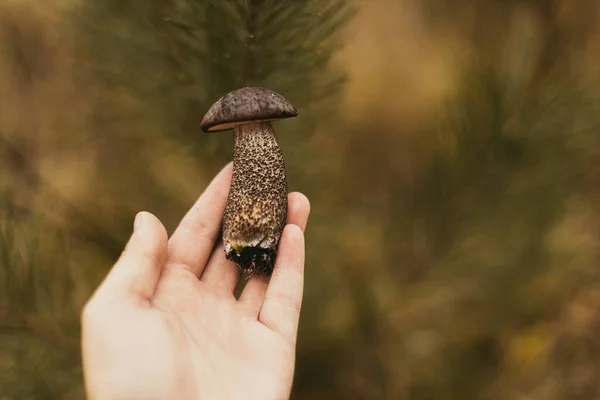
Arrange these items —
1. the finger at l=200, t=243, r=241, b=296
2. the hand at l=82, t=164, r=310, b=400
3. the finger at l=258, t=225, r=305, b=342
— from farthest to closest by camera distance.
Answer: the finger at l=200, t=243, r=241, b=296
the finger at l=258, t=225, r=305, b=342
the hand at l=82, t=164, r=310, b=400

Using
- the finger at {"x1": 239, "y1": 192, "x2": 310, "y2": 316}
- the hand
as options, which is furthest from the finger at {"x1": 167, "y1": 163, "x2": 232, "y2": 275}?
the finger at {"x1": 239, "y1": 192, "x2": 310, "y2": 316}

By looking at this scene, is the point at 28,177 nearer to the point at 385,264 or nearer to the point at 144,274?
the point at 144,274

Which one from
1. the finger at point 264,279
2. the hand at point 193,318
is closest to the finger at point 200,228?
the hand at point 193,318

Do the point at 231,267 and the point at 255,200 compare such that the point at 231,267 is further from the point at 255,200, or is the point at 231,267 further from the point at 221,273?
the point at 255,200

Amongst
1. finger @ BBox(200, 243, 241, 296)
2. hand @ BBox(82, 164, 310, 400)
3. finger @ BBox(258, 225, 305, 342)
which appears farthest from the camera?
finger @ BBox(200, 243, 241, 296)

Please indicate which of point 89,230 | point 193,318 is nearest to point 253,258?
point 193,318

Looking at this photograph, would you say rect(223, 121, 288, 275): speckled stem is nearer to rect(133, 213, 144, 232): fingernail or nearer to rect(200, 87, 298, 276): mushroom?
rect(200, 87, 298, 276): mushroom

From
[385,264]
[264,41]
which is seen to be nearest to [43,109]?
[264,41]
